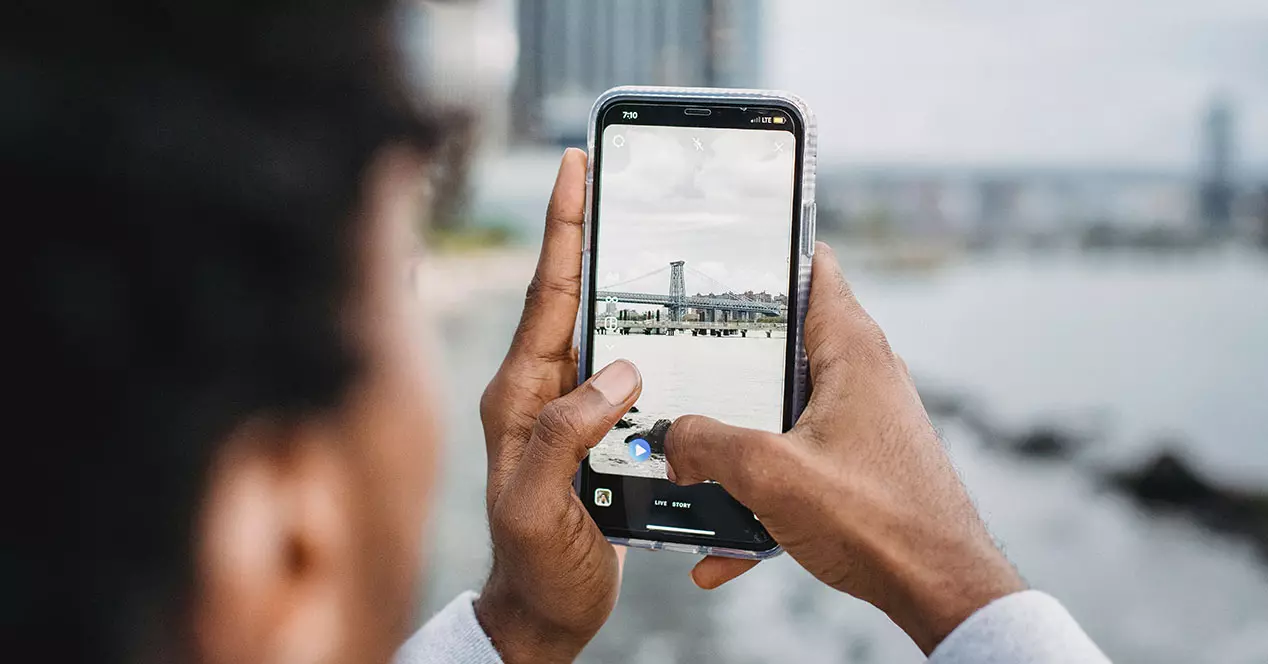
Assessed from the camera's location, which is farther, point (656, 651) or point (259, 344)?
point (656, 651)

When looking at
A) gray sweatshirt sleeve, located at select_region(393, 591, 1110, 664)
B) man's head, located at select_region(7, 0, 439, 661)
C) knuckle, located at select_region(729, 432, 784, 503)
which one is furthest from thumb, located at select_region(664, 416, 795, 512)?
man's head, located at select_region(7, 0, 439, 661)

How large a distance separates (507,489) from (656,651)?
92 centimetres

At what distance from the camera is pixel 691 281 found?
21.5 inches

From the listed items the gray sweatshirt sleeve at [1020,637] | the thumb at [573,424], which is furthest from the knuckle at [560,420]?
the gray sweatshirt sleeve at [1020,637]

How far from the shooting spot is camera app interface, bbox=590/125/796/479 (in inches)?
21.2

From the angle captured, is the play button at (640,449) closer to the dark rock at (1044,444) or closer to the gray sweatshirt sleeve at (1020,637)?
the gray sweatshirt sleeve at (1020,637)

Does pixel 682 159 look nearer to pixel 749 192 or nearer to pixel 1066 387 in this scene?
pixel 749 192

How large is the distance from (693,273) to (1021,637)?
285 millimetres

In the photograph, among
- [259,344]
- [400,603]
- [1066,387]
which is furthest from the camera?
[1066,387]

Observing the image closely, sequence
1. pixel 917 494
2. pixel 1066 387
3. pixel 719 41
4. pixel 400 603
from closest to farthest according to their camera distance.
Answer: pixel 917 494
pixel 400 603
pixel 719 41
pixel 1066 387

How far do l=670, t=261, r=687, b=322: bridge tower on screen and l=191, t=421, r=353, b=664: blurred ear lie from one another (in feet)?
1.56

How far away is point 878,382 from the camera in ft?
1.49

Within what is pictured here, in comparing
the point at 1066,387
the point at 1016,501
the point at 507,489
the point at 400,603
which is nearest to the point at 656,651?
the point at 400,603

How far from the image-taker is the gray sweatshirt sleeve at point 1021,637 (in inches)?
14.1
